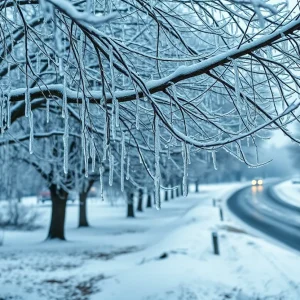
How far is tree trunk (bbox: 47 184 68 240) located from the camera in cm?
1655

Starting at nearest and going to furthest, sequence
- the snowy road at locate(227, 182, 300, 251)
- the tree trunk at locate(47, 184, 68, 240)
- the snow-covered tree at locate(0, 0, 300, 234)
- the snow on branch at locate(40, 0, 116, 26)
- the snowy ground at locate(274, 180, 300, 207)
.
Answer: the snow on branch at locate(40, 0, 116, 26) → the snow-covered tree at locate(0, 0, 300, 234) → the snowy road at locate(227, 182, 300, 251) → the tree trunk at locate(47, 184, 68, 240) → the snowy ground at locate(274, 180, 300, 207)

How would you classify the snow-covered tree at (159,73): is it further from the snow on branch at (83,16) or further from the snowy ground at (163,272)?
the snowy ground at (163,272)

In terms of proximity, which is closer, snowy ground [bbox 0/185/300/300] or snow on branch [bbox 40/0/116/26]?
snow on branch [bbox 40/0/116/26]

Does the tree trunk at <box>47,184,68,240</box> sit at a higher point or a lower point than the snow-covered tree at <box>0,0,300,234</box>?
lower

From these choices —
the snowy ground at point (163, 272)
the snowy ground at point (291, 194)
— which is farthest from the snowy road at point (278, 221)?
the snowy ground at point (291, 194)

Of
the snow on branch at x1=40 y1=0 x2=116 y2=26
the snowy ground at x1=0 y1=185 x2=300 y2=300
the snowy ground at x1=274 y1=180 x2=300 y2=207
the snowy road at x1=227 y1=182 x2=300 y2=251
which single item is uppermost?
the snow on branch at x1=40 y1=0 x2=116 y2=26

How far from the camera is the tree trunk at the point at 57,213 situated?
16.5m

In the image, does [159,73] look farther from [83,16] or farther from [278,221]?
[278,221]

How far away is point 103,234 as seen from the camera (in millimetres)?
18938

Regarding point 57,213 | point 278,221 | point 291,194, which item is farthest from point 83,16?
point 291,194

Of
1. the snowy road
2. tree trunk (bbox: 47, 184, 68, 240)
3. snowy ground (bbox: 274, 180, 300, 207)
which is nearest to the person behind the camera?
the snowy road

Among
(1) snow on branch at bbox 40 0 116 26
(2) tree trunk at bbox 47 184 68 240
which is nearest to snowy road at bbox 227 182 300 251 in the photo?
(2) tree trunk at bbox 47 184 68 240

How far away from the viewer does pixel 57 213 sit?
17.0 metres

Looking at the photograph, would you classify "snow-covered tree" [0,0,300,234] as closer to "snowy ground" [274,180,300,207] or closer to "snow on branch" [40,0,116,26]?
"snow on branch" [40,0,116,26]
